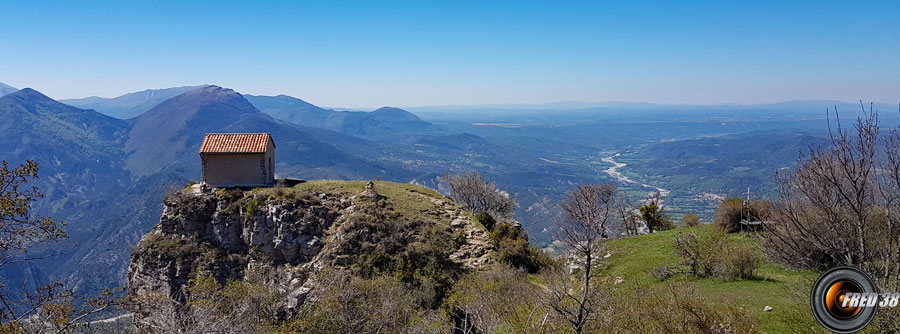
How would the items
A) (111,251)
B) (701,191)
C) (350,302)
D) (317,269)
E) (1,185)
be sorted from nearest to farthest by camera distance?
1. (1,185)
2. (350,302)
3. (317,269)
4. (111,251)
5. (701,191)

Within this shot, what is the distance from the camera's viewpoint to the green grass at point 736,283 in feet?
38.6

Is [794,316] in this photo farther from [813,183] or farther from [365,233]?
[365,233]

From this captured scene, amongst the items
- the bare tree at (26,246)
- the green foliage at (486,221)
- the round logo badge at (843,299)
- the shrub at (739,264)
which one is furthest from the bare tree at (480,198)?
the round logo badge at (843,299)

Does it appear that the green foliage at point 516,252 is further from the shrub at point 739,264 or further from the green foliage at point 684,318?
the green foliage at point 684,318

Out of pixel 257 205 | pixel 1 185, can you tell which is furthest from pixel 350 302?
pixel 257 205

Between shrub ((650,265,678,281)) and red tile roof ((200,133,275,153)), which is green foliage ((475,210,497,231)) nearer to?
shrub ((650,265,678,281))

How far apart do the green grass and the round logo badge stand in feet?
9.95

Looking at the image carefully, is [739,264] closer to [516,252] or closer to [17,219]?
[516,252]

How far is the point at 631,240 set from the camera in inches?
1121

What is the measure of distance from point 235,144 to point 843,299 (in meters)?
34.6

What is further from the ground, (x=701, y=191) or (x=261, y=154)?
(x=261, y=154)

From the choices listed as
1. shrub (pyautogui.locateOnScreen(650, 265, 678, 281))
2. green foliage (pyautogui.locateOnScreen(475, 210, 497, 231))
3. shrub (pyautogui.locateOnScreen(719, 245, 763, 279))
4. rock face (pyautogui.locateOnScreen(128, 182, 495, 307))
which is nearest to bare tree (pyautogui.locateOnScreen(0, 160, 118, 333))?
rock face (pyautogui.locateOnScreen(128, 182, 495, 307))

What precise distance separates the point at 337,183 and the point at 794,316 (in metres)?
29.1

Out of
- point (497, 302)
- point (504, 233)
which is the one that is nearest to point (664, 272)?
point (497, 302)
